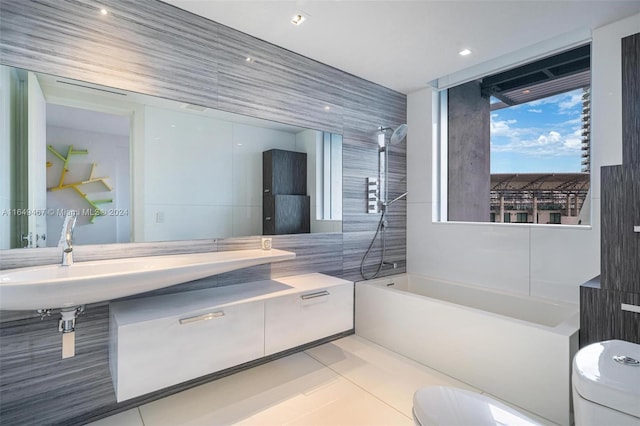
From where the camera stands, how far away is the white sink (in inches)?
49.9

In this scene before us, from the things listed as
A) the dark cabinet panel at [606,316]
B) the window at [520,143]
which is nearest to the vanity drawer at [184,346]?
the dark cabinet panel at [606,316]

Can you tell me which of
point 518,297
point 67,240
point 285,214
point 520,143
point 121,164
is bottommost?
point 518,297

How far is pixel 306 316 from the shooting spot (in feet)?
7.06

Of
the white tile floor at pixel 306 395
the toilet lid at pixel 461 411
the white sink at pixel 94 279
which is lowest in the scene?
the white tile floor at pixel 306 395

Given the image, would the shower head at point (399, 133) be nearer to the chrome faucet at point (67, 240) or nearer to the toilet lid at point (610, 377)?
the toilet lid at point (610, 377)

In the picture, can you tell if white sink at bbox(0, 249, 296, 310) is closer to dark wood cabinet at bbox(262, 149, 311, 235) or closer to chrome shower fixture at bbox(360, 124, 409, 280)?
dark wood cabinet at bbox(262, 149, 311, 235)

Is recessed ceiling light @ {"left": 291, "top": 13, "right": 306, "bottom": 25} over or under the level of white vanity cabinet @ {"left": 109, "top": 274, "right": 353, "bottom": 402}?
over

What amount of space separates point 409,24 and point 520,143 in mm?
1486

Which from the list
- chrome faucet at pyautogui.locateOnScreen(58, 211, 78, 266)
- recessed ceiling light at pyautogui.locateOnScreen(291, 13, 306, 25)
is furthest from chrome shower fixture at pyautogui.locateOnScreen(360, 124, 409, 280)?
chrome faucet at pyautogui.locateOnScreen(58, 211, 78, 266)

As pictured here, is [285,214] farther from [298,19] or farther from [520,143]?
[520,143]

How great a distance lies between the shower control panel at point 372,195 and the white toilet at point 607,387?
211cm

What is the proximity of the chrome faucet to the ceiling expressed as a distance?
55.0 inches

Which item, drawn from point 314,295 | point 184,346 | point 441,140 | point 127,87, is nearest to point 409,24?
point 441,140

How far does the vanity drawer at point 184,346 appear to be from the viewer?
4.96 feet
